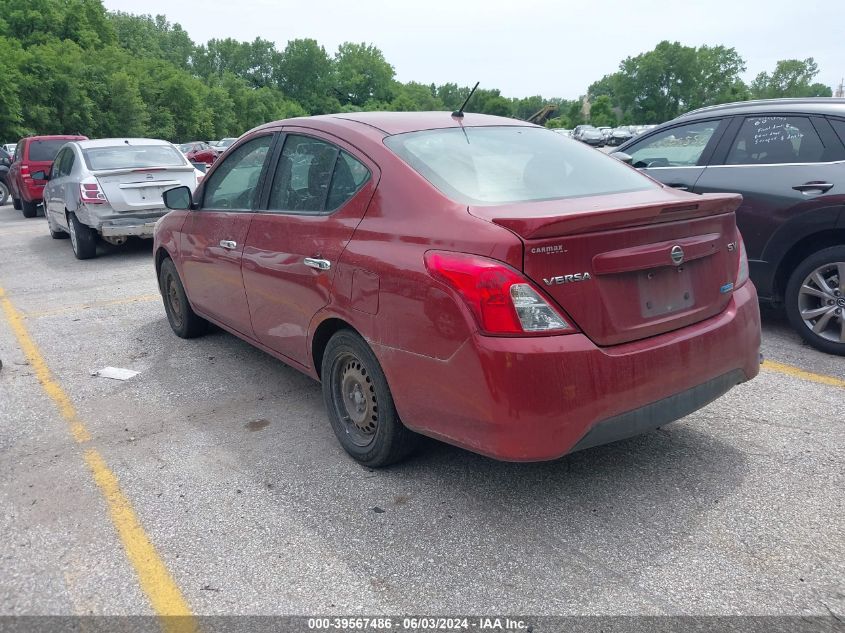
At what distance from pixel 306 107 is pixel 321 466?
11757 cm

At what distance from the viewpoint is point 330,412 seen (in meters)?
3.77

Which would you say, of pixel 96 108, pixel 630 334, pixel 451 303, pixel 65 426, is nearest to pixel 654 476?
pixel 630 334

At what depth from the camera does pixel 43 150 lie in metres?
17.0

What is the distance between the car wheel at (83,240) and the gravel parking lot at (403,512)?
5.76m

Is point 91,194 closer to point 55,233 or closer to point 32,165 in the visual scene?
point 55,233

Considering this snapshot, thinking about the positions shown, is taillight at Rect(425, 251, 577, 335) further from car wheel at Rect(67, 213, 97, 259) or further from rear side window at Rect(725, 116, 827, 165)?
car wheel at Rect(67, 213, 97, 259)

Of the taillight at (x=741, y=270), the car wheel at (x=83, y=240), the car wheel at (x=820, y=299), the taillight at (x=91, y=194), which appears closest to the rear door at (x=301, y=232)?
the taillight at (x=741, y=270)

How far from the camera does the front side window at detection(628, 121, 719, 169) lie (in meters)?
5.94

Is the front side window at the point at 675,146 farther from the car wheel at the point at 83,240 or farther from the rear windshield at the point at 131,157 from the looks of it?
the car wheel at the point at 83,240

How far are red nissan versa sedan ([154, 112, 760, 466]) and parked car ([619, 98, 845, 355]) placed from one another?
1907mm

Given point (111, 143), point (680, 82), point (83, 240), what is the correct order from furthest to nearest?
point (680, 82) < point (111, 143) < point (83, 240)

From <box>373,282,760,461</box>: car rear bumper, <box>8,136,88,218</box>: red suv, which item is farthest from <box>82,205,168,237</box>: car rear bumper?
<box>8,136,88,218</box>: red suv

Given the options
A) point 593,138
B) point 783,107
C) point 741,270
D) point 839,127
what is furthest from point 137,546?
point 593,138

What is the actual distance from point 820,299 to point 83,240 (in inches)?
360
